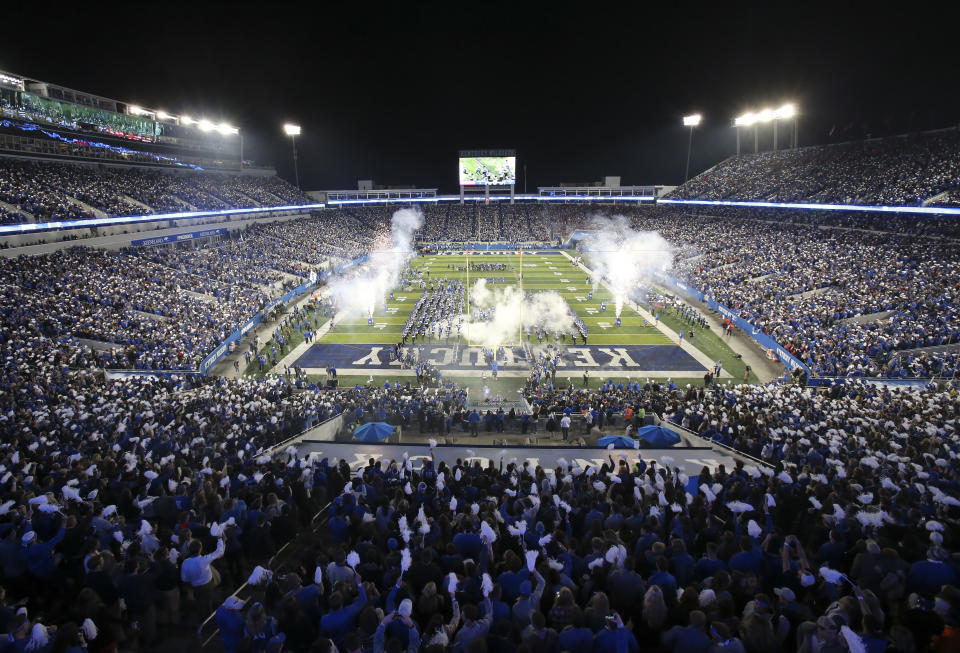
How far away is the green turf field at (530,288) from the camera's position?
28.2 metres

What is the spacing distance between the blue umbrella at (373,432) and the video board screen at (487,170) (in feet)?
230

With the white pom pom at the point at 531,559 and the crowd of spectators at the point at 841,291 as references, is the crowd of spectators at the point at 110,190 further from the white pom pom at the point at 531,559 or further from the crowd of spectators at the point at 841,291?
the crowd of spectators at the point at 841,291

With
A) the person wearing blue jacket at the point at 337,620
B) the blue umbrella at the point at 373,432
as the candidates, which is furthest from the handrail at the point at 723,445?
the person wearing blue jacket at the point at 337,620

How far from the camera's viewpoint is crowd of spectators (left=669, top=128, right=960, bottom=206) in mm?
37031

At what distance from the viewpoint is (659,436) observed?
11945 mm

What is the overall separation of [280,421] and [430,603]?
31.9ft

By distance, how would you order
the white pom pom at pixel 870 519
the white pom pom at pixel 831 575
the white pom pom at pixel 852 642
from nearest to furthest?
1. the white pom pom at pixel 852 642
2. the white pom pom at pixel 831 575
3. the white pom pom at pixel 870 519

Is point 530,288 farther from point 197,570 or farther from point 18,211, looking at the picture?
point 197,570

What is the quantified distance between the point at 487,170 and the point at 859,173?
48.5m

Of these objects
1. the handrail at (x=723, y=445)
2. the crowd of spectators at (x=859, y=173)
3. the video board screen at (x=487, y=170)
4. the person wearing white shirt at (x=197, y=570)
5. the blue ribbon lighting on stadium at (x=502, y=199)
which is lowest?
the handrail at (x=723, y=445)

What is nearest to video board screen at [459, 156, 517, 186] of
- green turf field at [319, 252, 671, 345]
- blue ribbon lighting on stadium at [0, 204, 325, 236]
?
green turf field at [319, 252, 671, 345]

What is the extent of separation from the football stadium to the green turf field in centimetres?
48

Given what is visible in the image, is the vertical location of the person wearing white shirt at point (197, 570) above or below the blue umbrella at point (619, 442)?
above

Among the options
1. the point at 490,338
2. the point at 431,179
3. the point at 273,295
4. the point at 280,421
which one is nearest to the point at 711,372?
the point at 490,338
